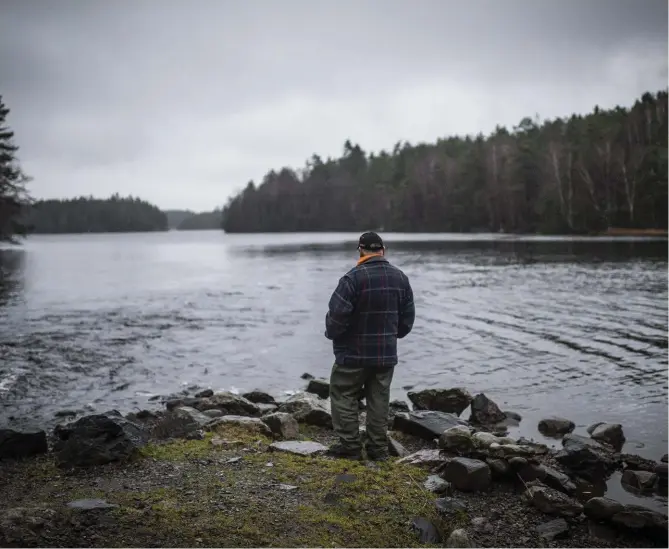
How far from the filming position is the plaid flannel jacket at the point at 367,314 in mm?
7105

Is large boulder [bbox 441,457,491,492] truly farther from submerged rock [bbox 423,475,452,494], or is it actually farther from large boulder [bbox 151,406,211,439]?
large boulder [bbox 151,406,211,439]

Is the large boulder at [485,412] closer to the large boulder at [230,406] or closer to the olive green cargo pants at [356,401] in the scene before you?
the olive green cargo pants at [356,401]

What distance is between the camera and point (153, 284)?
37.7m

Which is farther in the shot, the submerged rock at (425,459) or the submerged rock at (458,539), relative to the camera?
the submerged rock at (425,459)

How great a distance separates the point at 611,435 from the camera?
9.78 meters

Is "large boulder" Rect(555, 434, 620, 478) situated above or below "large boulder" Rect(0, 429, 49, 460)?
below

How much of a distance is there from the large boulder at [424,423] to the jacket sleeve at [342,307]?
308 cm

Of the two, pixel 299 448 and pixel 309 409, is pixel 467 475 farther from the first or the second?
pixel 309 409

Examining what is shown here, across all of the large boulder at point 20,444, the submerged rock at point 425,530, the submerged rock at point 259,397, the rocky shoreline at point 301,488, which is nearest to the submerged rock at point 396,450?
the rocky shoreline at point 301,488

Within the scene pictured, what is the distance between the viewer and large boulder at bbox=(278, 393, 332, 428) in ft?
32.7

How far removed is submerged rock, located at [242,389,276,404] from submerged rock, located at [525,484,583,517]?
630 centimetres

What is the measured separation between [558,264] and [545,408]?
33433mm

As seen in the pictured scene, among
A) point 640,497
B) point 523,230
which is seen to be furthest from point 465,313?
point 523,230

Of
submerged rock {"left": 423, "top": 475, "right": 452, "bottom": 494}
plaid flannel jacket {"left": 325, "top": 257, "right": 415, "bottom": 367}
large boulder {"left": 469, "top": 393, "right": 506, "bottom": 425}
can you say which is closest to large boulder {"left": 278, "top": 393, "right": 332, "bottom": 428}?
large boulder {"left": 469, "top": 393, "right": 506, "bottom": 425}
